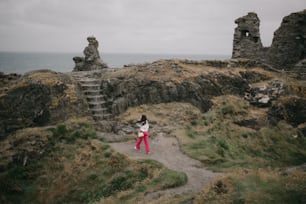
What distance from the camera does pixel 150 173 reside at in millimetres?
10477

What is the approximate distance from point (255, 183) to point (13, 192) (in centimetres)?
861

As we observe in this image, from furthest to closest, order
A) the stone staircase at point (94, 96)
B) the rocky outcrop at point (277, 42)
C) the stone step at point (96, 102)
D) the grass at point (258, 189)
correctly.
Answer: the rocky outcrop at point (277, 42) < the stone step at point (96, 102) < the stone staircase at point (94, 96) < the grass at point (258, 189)

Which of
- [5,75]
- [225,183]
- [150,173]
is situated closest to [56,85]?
[5,75]

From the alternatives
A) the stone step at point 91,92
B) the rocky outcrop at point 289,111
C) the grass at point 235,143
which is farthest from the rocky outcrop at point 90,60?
the rocky outcrop at point 289,111

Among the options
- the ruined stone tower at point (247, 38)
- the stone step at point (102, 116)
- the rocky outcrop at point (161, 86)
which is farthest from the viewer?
the ruined stone tower at point (247, 38)

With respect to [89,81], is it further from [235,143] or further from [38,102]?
[235,143]

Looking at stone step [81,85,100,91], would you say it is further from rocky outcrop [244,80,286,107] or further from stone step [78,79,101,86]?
rocky outcrop [244,80,286,107]

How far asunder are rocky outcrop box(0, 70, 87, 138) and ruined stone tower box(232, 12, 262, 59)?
15677 millimetres

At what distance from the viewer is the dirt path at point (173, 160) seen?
9.36 m

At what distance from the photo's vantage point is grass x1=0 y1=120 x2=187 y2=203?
9.91m

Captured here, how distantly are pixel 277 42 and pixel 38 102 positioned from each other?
19246 millimetres

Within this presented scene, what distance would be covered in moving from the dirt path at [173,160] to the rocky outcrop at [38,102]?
385 cm

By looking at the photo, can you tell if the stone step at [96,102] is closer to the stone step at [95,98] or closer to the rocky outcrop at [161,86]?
the stone step at [95,98]

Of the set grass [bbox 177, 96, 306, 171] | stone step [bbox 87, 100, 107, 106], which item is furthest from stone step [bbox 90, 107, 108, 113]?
grass [bbox 177, 96, 306, 171]
